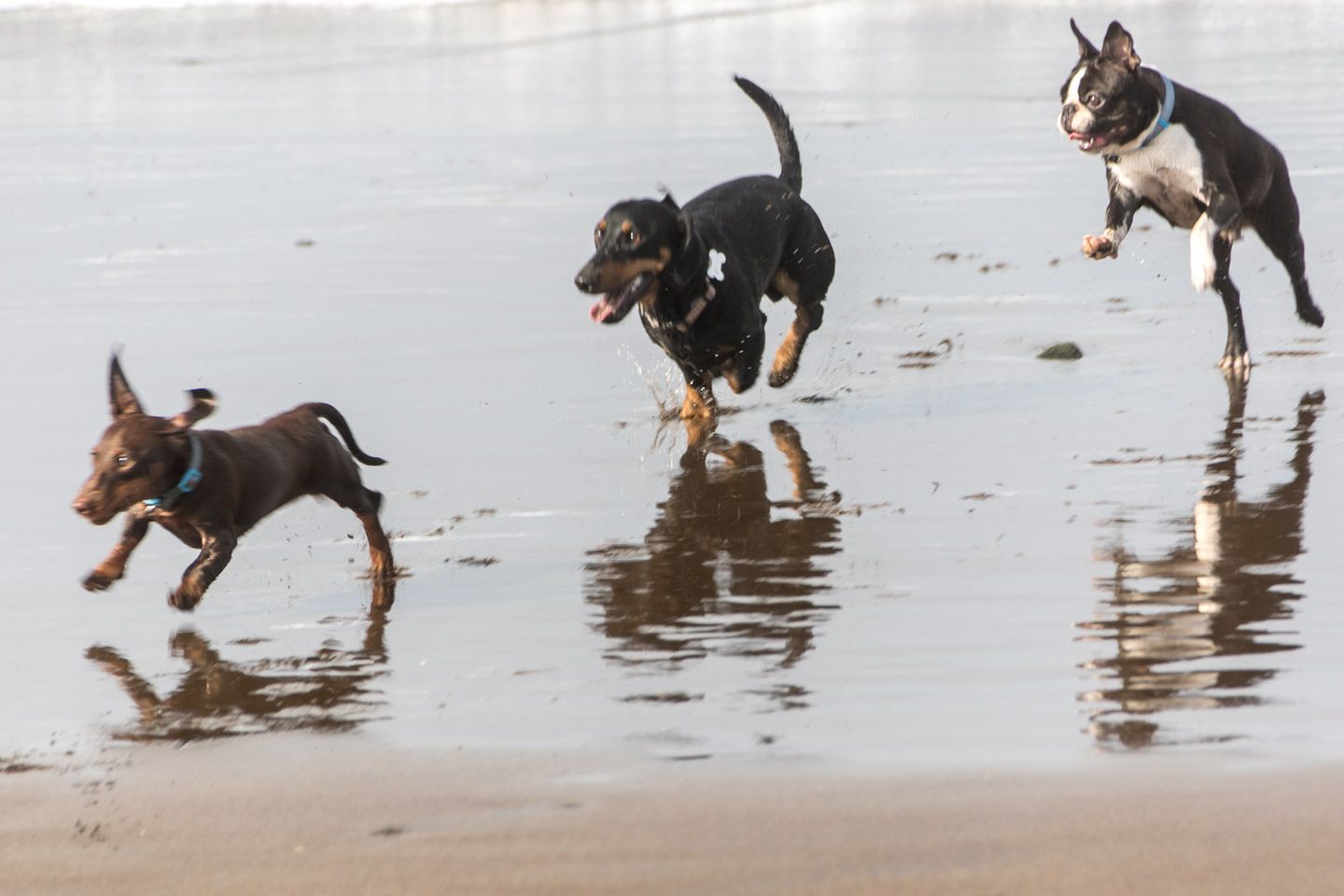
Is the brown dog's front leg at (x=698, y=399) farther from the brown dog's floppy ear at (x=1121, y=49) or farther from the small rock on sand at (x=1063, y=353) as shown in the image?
the brown dog's floppy ear at (x=1121, y=49)

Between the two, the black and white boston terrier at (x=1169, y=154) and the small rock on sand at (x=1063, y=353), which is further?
the small rock on sand at (x=1063, y=353)

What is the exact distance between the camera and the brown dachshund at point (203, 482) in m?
4.33

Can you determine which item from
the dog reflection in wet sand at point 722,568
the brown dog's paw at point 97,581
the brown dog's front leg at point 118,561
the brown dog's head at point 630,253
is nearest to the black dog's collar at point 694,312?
the brown dog's head at point 630,253

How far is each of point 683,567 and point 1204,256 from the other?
2.95 meters

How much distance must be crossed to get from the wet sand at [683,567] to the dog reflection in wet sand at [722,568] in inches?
0.7

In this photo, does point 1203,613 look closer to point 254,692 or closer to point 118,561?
point 254,692

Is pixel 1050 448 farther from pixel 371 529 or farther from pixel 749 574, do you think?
pixel 371 529

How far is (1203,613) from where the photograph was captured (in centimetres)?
398

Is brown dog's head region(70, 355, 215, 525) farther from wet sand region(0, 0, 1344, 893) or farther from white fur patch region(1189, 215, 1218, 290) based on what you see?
white fur patch region(1189, 215, 1218, 290)


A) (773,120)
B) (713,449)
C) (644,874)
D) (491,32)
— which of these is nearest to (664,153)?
(773,120)

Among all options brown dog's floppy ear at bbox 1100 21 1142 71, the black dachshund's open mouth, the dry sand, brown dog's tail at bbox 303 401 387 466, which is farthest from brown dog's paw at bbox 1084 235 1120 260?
the dry sand

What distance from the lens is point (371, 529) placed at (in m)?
4.77

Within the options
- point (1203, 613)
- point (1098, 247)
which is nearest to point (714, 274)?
point (1098, 247)

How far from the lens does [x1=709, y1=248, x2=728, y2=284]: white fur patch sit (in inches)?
255
